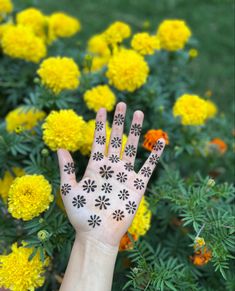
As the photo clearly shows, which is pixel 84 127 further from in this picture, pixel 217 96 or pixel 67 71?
pixel 217 96

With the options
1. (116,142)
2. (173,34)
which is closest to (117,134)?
(116,142)

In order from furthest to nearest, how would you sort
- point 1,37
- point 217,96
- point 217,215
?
point 217,96, point 1,37, point 217,215

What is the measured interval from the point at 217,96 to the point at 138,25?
0.97 m

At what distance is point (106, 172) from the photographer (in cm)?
129

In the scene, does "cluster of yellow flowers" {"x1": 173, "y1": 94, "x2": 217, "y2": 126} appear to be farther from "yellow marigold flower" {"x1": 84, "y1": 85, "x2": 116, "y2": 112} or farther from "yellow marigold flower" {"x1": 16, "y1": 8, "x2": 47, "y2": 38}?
"yellow marigold flower" {"x1": 16, "y1": 8, "x2": 47, "y2": 38}

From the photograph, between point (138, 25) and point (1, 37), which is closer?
point (1, 37)

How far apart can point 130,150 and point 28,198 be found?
36 centimetres

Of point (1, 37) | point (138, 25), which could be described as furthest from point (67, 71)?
point (138, 25)

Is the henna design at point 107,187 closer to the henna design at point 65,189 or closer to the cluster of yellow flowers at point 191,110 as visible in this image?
the henna design at point 65,189

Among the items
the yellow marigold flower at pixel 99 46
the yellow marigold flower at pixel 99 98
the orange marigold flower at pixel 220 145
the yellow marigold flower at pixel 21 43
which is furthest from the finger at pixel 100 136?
the yellow marigold flower at pixel 99 46

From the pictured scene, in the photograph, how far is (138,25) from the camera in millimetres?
3445

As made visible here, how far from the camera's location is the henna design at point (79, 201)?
1.24 metres

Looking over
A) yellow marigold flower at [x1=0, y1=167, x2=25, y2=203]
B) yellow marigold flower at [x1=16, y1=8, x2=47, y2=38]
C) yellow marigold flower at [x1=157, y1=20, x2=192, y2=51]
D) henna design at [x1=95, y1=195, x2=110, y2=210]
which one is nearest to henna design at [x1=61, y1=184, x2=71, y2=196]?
Answer: henna design at [x1=95, y1=195, x2=110, y2=210]

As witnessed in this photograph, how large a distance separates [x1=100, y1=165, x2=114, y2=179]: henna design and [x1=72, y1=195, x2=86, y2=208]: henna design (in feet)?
0.32
